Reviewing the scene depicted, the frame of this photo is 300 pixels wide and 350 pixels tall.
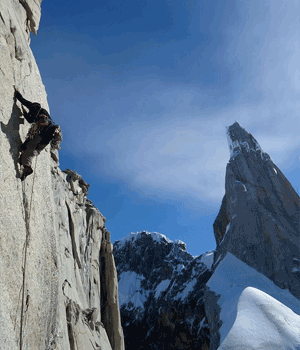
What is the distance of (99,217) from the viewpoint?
25906 mm

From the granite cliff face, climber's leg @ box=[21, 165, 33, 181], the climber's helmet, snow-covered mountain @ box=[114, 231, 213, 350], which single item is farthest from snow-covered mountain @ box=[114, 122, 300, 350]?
the climber's helmet

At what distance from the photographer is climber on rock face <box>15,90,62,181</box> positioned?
6297 mm

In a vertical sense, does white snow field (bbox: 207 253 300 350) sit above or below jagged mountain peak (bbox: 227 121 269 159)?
below

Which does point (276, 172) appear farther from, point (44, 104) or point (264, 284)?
point (44, 104)

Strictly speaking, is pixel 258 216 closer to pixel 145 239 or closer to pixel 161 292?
pixel 161 292

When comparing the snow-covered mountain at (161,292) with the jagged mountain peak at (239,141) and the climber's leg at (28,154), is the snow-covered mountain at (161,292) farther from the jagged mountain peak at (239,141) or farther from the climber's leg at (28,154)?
the climber's leg at (28,154)

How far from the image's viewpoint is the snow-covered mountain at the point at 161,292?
6575 centimetres

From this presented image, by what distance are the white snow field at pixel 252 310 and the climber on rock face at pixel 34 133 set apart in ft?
103

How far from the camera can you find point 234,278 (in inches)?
1959

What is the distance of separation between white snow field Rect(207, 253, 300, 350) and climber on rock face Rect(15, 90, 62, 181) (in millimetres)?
31432

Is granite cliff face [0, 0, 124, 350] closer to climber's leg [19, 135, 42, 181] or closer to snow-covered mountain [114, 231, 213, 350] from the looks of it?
climber's leg [19, 135, 42, 181]

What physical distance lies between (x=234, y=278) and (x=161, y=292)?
113ft

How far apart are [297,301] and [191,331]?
85.4 feet

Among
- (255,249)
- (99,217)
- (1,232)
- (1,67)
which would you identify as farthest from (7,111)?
(255,249)
